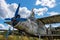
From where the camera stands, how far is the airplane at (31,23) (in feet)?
49.6

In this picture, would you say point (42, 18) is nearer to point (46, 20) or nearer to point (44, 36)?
point (46, 20)

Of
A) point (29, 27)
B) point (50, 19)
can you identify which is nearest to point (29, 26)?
point (29, 27)

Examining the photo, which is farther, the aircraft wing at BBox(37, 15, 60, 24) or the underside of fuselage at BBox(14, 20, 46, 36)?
the aircraft wing at BBox(37, 15, 60, 24)

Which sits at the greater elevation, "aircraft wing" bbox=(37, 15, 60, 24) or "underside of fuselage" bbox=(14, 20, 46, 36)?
"aircraft wing" bbox=(37, 15, 60, 24)

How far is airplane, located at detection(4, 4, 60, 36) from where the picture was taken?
15.1 metres

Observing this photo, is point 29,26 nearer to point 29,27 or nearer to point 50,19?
point 29,27

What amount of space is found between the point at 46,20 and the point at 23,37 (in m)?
3.21

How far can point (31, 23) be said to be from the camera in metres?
15.6

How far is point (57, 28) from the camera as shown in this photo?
17.4 meters

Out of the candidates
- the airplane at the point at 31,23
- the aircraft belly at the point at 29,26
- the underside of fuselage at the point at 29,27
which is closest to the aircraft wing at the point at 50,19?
the airplane at the point at 31,23

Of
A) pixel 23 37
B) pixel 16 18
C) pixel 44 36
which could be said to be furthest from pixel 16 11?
pixel 44 36

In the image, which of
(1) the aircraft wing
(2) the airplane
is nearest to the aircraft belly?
(2) the airplane

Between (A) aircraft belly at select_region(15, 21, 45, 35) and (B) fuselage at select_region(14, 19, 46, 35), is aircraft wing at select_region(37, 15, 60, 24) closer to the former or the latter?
(B) fuselage at select_region(14, 19, 46, 35)

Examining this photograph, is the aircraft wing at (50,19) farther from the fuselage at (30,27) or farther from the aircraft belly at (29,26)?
the aircraft belly at (29,26)
